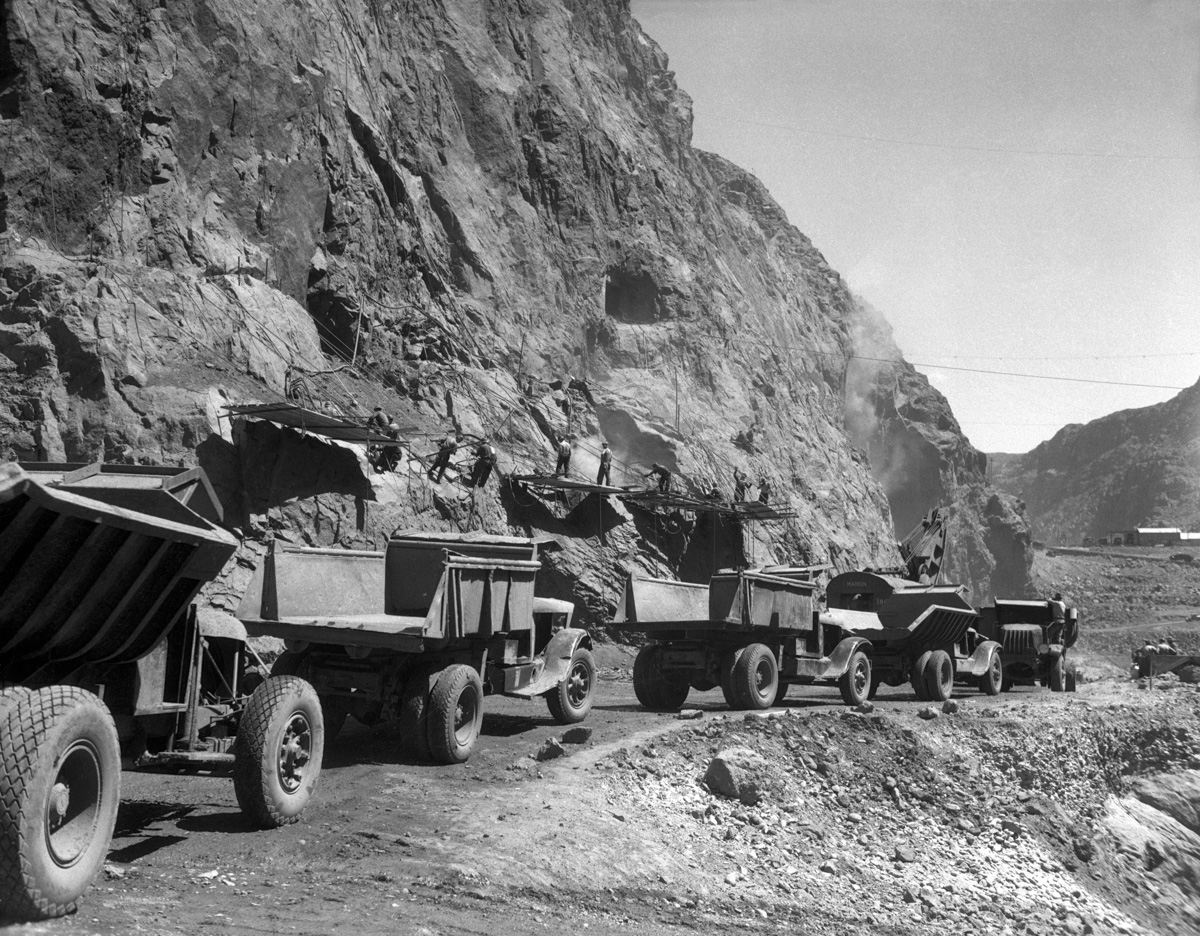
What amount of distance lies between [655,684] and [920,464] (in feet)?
207

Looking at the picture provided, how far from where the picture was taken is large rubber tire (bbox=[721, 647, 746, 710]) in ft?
48.7

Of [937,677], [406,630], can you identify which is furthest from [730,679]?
[406,630]

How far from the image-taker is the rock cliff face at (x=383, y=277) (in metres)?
20.8

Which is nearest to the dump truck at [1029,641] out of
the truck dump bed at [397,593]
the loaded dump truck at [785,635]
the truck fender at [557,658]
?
the loaded dump truck at [785,635]

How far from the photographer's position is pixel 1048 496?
152000mm

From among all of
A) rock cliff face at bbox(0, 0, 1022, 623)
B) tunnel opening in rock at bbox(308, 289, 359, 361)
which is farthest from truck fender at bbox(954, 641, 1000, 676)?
tunnel opening in rock at bbox(308, 289, 359, 361)

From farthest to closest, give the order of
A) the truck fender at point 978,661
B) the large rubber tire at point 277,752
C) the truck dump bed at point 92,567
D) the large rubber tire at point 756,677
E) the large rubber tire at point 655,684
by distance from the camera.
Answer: the truck fender at point 978,661, the large rubber tire at point 655,684, the large rubber tire at point 756,677, the large rubber tire at point 277,752, the truck dump bed at point 92,567

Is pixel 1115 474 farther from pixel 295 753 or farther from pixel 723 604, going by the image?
pixel 295 753

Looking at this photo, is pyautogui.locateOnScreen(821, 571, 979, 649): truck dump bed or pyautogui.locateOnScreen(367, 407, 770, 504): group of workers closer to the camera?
Answer: pyautogui.locateOnScreen(821, 571, 979, 649): truck dump bed

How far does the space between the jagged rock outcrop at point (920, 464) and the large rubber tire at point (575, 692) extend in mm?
60857

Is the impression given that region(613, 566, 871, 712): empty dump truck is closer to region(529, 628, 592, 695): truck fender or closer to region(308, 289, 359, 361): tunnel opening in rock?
region(529, 628, 592, 695): truck fender

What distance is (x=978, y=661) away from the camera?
2066 cm

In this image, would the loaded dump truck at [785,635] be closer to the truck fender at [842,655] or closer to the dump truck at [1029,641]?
the truck fender at [842,655]

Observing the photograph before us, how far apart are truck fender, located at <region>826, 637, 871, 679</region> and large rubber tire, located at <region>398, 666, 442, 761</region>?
7.86 metres
